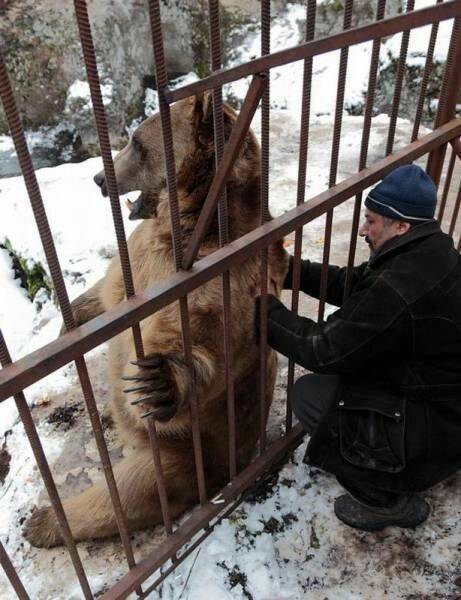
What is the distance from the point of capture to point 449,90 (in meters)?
2.87

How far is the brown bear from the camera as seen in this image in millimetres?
2414

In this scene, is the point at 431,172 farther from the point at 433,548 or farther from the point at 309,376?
the point at 433,548

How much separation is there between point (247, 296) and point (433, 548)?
1449 millimetres

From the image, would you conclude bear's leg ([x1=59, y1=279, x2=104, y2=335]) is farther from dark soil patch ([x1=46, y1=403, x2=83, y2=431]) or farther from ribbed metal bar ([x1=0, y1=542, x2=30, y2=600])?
ribbed metal bar ([x1=0, y1=542, x2=30, y2=600])

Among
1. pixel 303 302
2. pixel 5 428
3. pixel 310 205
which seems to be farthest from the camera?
pixel 303 302

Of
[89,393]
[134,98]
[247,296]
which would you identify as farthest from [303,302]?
[134,98]

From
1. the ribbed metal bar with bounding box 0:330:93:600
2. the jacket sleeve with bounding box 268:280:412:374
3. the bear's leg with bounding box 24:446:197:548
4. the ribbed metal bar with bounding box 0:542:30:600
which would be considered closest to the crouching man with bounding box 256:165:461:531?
the jacket sleeve with bounding box 268:280:412:374

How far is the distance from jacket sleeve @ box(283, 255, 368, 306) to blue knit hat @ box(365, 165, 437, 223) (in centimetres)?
62

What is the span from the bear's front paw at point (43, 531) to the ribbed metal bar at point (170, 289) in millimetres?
1458

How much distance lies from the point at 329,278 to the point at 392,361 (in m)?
0.73

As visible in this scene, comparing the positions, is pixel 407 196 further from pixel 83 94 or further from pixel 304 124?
pixel 83 94

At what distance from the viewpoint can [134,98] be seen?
37.2ft

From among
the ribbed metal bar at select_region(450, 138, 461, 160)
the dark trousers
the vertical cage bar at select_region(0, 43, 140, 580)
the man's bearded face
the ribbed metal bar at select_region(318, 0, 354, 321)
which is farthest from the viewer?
the ribbed metal bar at select_region(450, 138, 461, 160)

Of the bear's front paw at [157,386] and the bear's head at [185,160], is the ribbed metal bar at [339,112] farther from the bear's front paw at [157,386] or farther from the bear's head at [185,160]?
the bear's front paw at [157,386]
